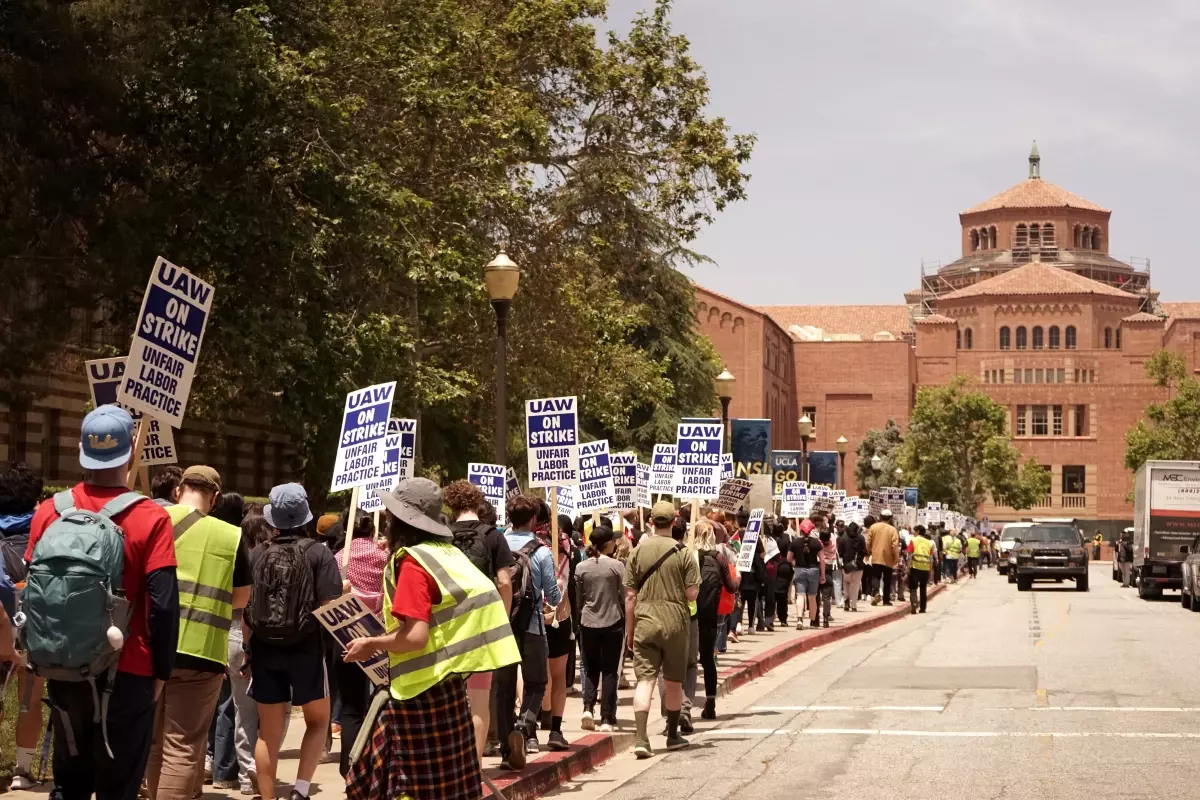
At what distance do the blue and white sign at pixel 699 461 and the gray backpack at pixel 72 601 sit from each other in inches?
598

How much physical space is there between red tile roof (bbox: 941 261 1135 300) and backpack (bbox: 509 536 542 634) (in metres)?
120

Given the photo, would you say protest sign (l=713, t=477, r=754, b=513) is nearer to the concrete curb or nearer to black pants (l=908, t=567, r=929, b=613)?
the concrete curb

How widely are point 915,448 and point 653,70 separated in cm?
6611

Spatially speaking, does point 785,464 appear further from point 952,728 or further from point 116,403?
point 116,403

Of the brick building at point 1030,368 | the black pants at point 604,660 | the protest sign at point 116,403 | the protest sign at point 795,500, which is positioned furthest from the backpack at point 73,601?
the brick building at point 1030,368

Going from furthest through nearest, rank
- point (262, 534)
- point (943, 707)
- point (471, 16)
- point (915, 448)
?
point (915, 448) → point (471, 16) → point (943, 707) → point (262, 534)

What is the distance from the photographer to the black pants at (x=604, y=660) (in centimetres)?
1273

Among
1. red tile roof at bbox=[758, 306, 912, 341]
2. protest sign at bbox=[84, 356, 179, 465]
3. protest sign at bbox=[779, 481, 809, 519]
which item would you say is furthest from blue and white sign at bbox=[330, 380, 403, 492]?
red tile roof at bbox=[758, 306, 912, 341]

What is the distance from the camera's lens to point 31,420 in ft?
109

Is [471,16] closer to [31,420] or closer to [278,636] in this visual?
[31,420]

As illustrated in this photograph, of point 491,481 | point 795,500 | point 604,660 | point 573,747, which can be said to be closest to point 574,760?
point 573,747

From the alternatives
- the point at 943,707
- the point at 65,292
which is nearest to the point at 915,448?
the point at 65,292

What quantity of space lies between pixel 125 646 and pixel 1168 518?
3843 cm

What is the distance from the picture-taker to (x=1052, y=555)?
48.4 meters
